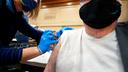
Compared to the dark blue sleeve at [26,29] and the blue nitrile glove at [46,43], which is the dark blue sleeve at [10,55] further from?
the dark blue sleeve at [26,29]

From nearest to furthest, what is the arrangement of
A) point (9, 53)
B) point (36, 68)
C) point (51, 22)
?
point (9, 53) → point (36, 68) → point (51, 22)

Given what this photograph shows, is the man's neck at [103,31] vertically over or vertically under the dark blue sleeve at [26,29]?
over

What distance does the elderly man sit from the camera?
4.43 feet

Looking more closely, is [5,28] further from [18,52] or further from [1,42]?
[18,52]

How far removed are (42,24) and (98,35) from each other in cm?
332

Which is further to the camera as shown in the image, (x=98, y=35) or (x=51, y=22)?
(x=51, y=22)

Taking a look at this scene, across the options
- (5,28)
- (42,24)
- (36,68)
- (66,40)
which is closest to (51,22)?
(42,24)

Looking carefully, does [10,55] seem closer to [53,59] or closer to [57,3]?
[53,59]

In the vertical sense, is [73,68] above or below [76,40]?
below

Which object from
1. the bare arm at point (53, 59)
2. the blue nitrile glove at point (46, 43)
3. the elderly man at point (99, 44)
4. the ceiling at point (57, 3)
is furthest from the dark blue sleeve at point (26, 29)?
the ceiling at point (57, 3)

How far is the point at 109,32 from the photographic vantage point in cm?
140

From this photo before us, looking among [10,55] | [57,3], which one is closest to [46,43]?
[10,55]

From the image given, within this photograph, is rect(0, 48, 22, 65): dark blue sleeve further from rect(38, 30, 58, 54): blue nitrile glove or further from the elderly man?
the elderly man

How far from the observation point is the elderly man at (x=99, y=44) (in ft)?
4.43
